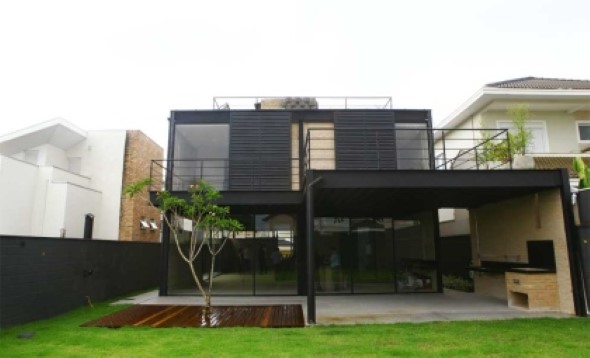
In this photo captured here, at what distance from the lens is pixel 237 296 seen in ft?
43.2

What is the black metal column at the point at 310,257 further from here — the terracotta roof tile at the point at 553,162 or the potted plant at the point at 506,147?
the terracotta roof tile at the point at 553,162

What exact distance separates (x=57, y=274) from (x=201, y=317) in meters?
3.52

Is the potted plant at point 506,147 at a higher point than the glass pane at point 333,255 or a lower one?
higher

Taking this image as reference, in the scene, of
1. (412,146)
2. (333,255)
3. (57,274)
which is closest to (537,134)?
→ (412,146)

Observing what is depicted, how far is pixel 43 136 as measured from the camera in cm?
1731

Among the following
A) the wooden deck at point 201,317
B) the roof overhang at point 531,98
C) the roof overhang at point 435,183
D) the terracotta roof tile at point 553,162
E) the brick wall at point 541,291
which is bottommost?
the wooden deck at point 201,317

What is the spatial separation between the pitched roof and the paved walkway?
30.4 feet

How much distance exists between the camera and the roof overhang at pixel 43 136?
16516 mm

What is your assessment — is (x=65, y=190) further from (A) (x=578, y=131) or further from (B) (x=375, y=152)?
(A) (x=578, y=131)

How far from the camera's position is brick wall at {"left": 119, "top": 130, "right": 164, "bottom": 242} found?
17922 mm

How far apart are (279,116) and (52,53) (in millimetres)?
7792

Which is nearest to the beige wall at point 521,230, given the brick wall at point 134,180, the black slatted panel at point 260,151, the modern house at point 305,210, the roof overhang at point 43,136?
the modern house at point 305,210

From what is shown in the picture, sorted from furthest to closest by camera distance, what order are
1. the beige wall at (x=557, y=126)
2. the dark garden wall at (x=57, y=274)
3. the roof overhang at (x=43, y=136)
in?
the roof overhang at (x=43, y=136), the beige wall at (x=557, y=126), the dark garden wall at (x=57, y=274)

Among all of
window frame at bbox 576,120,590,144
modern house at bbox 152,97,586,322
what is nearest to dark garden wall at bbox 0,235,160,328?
modern house at bbox 152,97,586,322
